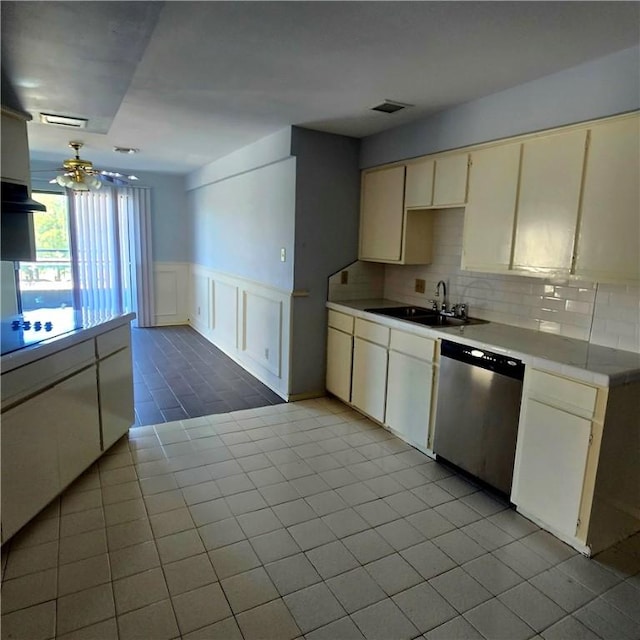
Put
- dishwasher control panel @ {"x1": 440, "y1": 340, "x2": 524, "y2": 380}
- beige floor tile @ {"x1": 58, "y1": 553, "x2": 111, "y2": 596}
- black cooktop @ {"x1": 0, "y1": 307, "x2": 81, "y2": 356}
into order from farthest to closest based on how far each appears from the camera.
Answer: dishwasher control panel @ {"x1": 440, "y1": 340, "x2": 524, "y2": 380} → black cooktop @ {"x1": 0, "y1": 307, "x2": 81, "y2": 356} → beige floor tile @ {"x1": 58, "y1": 553, "x2": 111, "y2": 596}

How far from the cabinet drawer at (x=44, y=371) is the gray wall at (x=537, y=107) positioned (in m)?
2.71

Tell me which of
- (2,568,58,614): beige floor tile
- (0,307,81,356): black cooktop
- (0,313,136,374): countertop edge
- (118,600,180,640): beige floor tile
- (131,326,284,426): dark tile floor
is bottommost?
(2,568,58,614): beige floor tile

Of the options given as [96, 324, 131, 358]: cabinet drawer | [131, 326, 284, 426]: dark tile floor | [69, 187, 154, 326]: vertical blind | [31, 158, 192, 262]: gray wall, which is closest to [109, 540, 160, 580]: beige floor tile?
[96, 324, 131, 358]: cabinet drawer

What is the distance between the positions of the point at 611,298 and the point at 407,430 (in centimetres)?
155

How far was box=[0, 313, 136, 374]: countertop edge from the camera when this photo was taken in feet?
6.61

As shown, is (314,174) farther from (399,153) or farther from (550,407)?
(550,407)

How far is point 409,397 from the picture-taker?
3221mm

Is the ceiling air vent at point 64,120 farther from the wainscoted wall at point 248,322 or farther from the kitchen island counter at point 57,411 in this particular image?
the wainscoted wall at point 248,322

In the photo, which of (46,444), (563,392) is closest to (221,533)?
(46,444)

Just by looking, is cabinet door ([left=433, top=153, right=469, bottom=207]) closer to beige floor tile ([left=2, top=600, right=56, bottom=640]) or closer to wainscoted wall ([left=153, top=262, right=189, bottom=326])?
beige floor tile ([left=2, top=600, right=56, bottom=640])

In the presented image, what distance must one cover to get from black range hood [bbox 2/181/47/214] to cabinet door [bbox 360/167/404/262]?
8.35ft

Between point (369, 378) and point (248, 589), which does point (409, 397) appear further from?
point (248, 589)

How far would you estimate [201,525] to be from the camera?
230 cm

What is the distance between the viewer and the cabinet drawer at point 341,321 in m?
3.83
